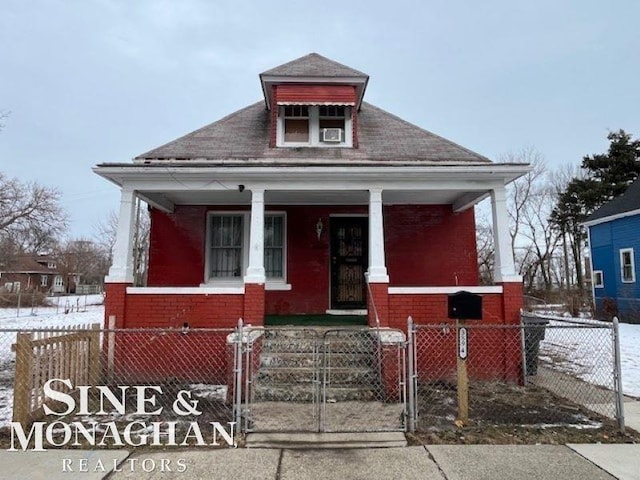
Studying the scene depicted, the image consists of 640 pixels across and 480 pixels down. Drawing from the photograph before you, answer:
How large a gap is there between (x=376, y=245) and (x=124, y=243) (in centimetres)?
478

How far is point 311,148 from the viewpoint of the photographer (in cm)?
935

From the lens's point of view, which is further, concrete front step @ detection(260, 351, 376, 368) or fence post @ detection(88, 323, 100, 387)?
fence post @ detection(88, 323, 100, 387)

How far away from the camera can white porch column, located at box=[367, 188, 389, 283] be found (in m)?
7.55

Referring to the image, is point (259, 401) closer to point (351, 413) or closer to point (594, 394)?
point (351, 413)

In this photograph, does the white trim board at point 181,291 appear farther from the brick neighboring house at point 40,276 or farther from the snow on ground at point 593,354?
the brick neighboring house at point 40,276

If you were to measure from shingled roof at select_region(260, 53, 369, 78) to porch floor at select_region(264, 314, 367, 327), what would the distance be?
18.3ft

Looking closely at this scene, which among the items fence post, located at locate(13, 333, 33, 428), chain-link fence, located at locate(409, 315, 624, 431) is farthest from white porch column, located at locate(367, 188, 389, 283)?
fence post, located at locate(13, 333, 33, 428)

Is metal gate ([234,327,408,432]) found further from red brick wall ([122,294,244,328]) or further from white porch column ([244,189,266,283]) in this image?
white porch column ([244,189,266,283])

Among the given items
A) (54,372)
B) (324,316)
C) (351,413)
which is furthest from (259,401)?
(324,316)

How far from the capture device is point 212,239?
10.1m

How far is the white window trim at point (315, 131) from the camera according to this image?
942 centimetres

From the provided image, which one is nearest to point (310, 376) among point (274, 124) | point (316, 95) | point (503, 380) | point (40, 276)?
point (503, 380)

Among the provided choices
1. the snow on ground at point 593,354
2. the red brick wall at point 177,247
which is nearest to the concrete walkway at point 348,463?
the snow on ground at point 593,354

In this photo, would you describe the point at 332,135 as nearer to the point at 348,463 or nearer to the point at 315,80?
the point at 315,80
